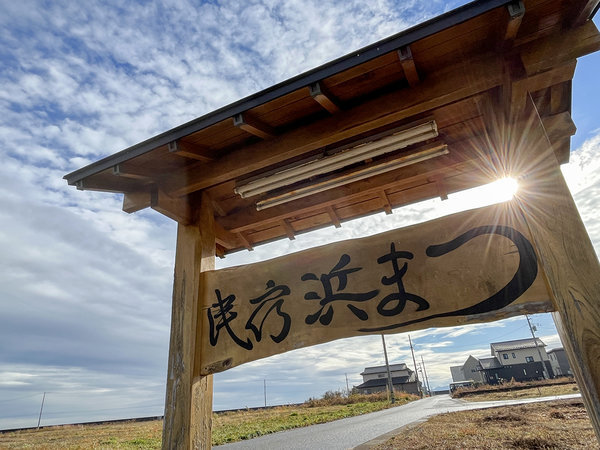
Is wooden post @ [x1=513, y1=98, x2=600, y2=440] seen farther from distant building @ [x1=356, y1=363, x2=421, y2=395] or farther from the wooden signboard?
distant building @ [x1=356, y1=363, x2=421, y2=395]

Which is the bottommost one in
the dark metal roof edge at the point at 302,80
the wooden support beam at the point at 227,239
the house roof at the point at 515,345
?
the wooden support beam at the point at 227,239

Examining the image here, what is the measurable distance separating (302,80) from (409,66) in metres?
0.76

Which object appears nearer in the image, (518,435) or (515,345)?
(518,435)

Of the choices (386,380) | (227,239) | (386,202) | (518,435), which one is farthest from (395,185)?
(386,380)

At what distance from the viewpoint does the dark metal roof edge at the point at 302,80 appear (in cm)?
218

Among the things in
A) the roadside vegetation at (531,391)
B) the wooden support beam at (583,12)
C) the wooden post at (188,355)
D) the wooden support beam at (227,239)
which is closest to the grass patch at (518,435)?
the wooden support beam at (227,239)

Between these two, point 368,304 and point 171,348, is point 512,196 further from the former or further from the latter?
point 171,348

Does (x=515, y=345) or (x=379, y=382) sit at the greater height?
(x=515, y=345)

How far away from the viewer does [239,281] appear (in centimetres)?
323

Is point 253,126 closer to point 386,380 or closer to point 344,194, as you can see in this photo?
point 344,194

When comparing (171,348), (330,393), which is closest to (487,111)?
(171,348)

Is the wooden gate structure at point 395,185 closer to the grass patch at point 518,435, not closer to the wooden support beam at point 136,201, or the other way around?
the wooden support beam at point 136,201

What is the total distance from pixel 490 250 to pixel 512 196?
43cm

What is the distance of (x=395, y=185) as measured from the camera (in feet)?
11.9
